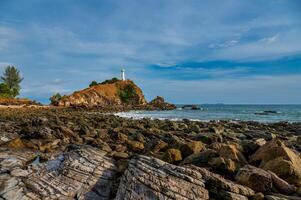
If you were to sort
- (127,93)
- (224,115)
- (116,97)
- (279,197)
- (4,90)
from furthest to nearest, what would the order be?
(127,93)
(116,97)
(4,90)
(224,115)
(279,197)

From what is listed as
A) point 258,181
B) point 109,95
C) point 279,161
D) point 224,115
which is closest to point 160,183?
point 258,181

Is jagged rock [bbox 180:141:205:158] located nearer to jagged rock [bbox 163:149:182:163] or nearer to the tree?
jagged rock [bbox 163:149:182:163]

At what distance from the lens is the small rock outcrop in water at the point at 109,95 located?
92.6 metres

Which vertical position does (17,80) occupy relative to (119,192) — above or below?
above

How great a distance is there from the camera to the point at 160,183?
5.55m

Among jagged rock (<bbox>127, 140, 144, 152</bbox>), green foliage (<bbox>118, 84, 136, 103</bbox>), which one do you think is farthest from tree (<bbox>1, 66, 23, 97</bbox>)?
jagged rock (<bbox>127, 140, 144, 152</bbox>)

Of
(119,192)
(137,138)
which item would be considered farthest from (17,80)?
(119,192)

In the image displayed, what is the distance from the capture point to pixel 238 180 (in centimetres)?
600

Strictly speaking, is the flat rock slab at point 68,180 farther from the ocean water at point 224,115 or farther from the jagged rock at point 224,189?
the ocean water at point 224,115

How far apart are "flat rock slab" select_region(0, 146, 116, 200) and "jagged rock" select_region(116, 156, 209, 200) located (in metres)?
0.73

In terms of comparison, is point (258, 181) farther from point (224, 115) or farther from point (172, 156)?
point (224, 115)

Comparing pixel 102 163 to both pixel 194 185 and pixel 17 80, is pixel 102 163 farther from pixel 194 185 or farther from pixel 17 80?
pixel 17 80

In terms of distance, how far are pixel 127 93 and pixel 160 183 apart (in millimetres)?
110798

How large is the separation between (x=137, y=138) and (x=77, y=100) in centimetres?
8078
